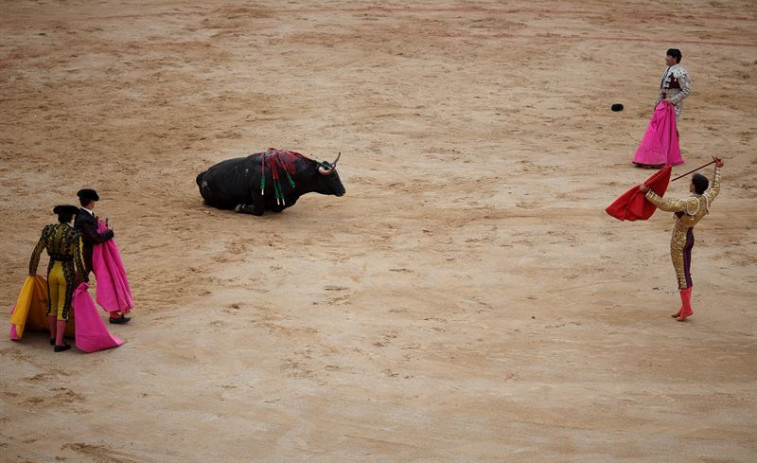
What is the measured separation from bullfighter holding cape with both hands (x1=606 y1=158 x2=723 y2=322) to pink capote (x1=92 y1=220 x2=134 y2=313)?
425 centimetres

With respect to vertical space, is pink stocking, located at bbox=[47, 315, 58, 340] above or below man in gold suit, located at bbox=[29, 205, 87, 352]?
below

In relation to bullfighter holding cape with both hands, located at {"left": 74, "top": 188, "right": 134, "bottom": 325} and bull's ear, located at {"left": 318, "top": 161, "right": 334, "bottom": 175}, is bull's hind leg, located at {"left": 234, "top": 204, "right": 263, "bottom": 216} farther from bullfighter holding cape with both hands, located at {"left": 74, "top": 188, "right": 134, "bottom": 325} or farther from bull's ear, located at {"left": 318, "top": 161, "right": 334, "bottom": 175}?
bullfighter holding cape with both hands, located at {"left": 74, "top": 188, "right": 134, "bottom": 325}

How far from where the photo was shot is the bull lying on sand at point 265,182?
11500 millimetres

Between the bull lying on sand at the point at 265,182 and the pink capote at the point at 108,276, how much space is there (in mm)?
3124

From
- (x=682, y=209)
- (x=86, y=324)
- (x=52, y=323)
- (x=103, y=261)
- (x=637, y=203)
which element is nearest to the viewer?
(x=86, y=324)

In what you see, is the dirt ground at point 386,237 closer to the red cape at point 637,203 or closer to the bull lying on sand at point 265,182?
the bull lying on sand at point 265,182

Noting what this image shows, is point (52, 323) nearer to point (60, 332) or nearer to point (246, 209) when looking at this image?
point (60, 332)

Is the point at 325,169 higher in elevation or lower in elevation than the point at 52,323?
higher

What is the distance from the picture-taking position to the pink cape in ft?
26.4

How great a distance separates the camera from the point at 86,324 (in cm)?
805

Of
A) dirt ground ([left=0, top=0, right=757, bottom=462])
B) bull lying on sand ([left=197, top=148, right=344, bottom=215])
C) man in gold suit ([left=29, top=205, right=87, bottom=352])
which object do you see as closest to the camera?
dirt ground ([left=0, top=0, right=757, bottom=462])

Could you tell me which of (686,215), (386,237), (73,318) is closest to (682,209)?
(686,215)

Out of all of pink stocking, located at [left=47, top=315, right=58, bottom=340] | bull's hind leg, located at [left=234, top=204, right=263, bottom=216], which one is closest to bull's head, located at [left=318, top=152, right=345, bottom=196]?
bull's hind leg, located at [left=234, top=204, right=263, bottom=216]

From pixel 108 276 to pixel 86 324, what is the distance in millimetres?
537
